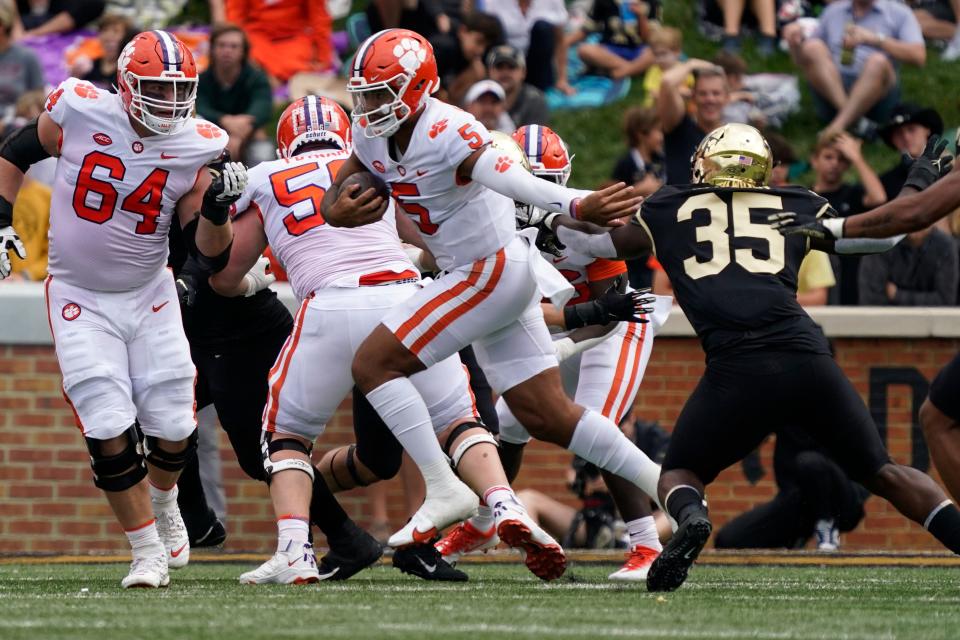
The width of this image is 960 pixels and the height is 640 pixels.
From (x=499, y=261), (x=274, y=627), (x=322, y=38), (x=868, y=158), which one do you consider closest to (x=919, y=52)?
(x=868, y=158)

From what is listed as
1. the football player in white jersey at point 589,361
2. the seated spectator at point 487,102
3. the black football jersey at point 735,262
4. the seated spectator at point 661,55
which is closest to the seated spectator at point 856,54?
the seated spectator at point 661,55

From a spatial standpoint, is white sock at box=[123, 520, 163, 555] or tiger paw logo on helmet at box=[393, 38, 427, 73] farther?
white sock at box=[123, 520, 163, 555]

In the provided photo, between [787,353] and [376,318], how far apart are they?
1.62 m

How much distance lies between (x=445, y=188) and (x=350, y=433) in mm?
4243

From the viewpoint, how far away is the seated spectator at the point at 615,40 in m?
14.0

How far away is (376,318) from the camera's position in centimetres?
683

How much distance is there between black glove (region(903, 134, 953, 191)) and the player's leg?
707 millimetres

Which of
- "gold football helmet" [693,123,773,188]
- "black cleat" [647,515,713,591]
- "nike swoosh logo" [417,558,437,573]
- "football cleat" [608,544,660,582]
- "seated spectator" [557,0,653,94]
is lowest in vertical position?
"seated spectator" [557,0,653,94]

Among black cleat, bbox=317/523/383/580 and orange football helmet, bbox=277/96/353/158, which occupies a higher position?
orange football helmet, bbox=277/96/353/158

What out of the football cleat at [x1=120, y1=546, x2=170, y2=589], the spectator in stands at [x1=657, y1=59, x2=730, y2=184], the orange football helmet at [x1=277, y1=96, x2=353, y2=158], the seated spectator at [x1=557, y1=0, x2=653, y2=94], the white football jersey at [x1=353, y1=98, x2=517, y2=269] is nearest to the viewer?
the white football jersey at [x1=353, y1=98, x2=517, y2=269]

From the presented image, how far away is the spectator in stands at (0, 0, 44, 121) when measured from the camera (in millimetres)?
12328

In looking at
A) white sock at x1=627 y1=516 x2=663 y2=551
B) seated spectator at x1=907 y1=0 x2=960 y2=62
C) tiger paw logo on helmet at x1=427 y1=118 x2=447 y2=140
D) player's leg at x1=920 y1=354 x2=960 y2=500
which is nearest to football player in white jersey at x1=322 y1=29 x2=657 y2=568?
tiger paw logo on helmet at x1=427 y1=118 x2=447 y2=140

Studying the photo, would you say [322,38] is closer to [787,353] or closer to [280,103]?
[280,103]

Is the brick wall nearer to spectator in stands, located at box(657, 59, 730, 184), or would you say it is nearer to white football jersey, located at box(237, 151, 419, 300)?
spectator in stands, located at box(657, 59, 730, 184)
